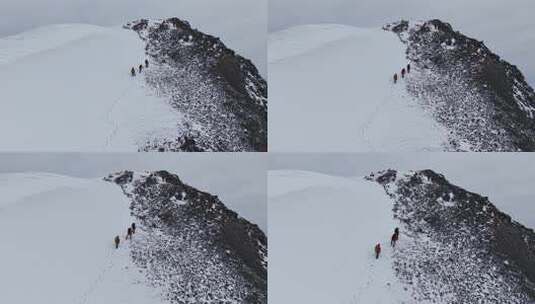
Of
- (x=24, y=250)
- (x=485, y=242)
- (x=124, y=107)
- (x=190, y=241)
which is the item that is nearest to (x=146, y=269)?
(x=190, y=241)

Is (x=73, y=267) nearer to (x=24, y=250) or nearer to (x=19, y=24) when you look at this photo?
(x=24, y=250)

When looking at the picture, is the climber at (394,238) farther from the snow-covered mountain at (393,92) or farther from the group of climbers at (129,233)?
the group of climbers at (129,233)

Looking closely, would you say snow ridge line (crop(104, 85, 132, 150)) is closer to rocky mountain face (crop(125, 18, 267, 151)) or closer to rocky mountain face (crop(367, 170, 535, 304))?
rocky mountain face (crop(125, 18, 267, 151))

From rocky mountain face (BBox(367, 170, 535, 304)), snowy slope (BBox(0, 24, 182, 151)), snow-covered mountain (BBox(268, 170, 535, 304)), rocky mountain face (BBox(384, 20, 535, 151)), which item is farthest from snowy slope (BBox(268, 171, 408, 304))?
snowy slope (BBox(0, 24, 182, 151))

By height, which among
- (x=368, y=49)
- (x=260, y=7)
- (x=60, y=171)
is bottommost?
(x=60, y=171)

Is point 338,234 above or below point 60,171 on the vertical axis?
below
